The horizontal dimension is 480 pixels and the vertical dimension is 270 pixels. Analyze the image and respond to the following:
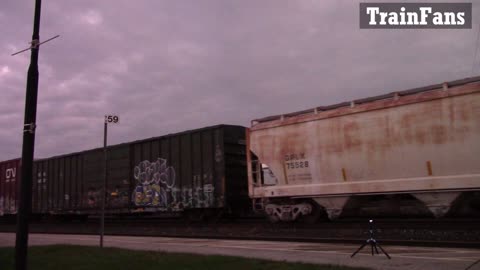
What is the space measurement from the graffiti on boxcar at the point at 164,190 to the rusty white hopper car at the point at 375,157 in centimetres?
248

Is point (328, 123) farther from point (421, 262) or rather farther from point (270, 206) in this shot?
point (421, 262)

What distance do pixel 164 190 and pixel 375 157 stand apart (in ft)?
30.3

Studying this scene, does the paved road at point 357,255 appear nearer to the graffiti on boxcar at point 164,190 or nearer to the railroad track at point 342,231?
the railroad track at point 342,231

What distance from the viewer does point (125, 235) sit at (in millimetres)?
17906

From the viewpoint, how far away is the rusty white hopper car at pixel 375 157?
11359mm

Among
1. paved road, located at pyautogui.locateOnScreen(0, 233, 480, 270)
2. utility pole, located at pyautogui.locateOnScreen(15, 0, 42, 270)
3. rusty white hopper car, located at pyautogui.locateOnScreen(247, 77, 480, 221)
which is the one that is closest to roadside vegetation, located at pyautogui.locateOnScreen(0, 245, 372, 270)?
paved road, located at pyautogui.locateOnScreen(0, 233, 480, 270)

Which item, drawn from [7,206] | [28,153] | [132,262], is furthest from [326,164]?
[7,206]

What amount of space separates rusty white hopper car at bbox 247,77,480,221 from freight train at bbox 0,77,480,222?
25mm

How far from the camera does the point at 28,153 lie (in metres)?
6.81

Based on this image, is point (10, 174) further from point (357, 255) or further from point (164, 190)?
point (357, 255)

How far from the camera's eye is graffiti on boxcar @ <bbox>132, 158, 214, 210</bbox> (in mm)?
17719

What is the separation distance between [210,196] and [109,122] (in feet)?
19.5

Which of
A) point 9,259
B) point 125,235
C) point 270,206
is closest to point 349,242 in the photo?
point 270,206

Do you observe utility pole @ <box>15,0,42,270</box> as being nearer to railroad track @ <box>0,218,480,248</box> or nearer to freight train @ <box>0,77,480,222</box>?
railroad track @ <box>0,218,480,248</box>
